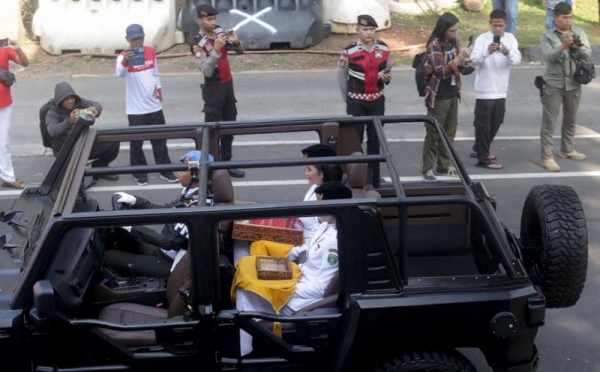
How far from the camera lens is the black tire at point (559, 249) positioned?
183 inches

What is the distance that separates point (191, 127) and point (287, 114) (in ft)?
22.1

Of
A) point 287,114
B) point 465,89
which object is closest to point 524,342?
point 287,114

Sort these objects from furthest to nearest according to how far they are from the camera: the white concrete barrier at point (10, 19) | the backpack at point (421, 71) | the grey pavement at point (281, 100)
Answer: the white concrete barrier at point (10, 19) → the grey pavement at point (281, 100) → the backpack at point (421, 71)

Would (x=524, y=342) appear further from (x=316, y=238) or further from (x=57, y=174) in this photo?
(x=57, y=174)

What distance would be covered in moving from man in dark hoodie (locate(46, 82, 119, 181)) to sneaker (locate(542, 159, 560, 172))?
5.13m

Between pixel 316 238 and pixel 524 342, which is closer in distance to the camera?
pixel 524 342

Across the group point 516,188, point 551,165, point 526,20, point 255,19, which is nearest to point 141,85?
point 516,188

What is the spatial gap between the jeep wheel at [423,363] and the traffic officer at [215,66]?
5042mm

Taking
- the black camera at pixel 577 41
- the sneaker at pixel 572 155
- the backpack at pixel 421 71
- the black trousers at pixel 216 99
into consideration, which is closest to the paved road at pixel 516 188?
the sneaker at pixel 572 155

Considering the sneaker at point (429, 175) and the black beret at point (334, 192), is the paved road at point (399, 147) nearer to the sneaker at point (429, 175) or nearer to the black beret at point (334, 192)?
the sneaker at point (429, 175)

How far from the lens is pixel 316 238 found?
475 cm

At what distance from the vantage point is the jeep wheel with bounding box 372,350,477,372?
4160mm

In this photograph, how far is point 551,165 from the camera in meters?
9.41

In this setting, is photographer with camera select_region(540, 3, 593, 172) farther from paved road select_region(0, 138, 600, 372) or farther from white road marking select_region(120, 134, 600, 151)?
white road marking select_region(120, 134, 600, 151)
